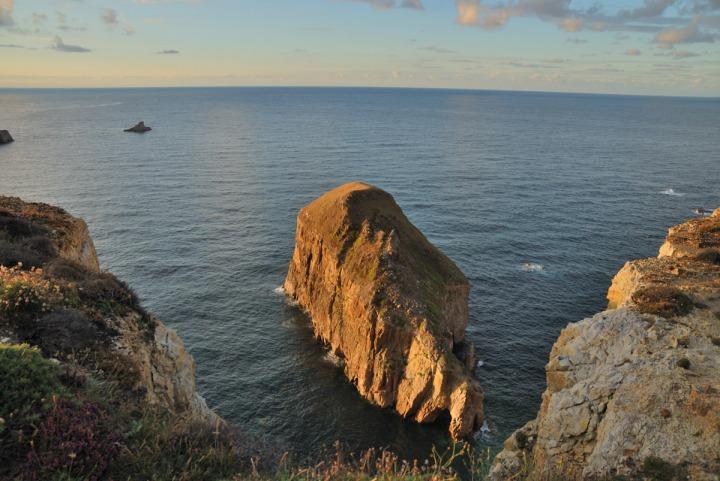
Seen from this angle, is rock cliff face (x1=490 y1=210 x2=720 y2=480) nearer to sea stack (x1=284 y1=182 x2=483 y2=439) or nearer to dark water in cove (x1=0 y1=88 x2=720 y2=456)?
sea stack (x1=284 y1=182 x2=483 y2=439)

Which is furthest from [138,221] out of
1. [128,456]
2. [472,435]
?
[128,456]

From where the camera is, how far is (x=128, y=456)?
10.2 m

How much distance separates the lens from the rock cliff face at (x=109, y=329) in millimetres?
15594

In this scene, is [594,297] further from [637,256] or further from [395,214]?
[395,214]

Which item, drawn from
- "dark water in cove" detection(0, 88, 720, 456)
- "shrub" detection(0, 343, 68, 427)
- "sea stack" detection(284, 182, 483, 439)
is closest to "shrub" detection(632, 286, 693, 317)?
"dark water in cove" detection(0, 88, 720, 456)

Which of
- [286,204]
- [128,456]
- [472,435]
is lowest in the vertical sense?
[472,435]

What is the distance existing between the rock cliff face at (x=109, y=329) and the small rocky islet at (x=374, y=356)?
0.08 meters

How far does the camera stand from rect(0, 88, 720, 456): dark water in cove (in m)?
40.2

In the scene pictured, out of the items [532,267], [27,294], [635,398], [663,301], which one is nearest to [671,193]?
[532,267]

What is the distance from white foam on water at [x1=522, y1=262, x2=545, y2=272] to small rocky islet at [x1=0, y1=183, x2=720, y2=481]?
10.4 m

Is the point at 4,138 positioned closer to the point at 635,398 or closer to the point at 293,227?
the point at 293,227

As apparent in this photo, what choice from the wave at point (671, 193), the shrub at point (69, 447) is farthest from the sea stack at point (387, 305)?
the wave at point (671, 193)

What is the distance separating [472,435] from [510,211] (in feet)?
185

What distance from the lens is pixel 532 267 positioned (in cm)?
6328
